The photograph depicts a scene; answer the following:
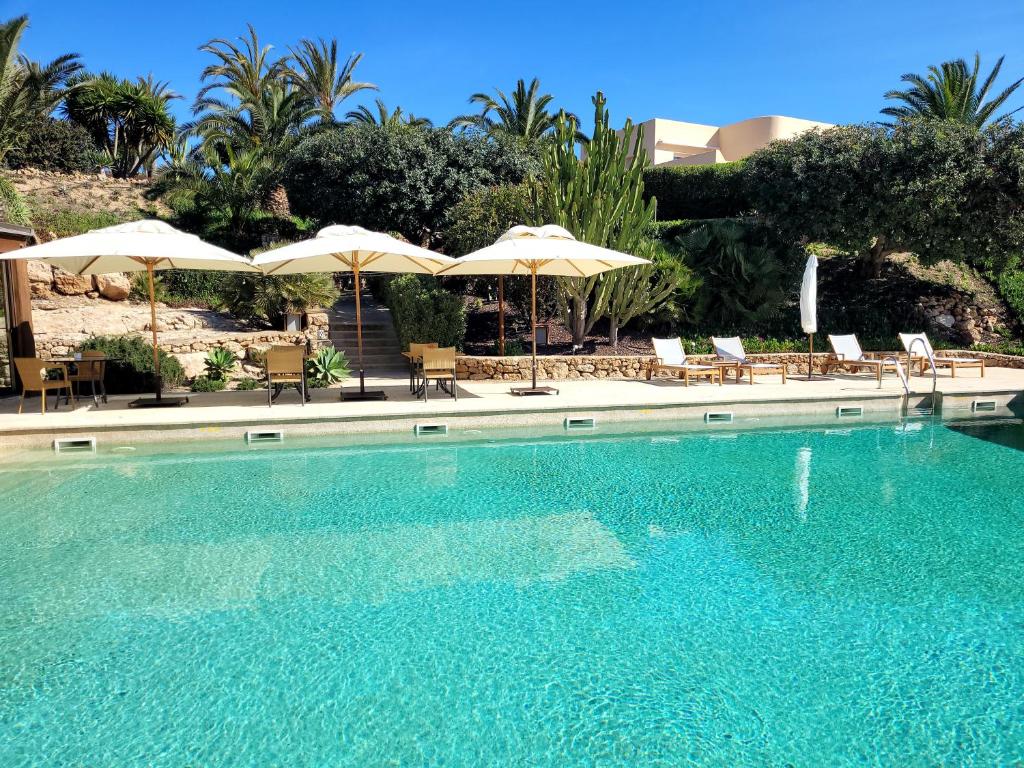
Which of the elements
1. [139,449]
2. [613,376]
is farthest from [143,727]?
[613,376]

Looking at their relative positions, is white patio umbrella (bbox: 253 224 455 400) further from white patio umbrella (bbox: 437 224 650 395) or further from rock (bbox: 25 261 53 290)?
rock (bbox: 25 261 53 290)

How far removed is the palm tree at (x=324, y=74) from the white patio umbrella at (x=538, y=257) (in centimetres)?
2162

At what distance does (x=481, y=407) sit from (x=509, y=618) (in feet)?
19.3

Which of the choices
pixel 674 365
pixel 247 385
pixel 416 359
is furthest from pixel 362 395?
pixel 674 365

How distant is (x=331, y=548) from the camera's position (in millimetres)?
5277

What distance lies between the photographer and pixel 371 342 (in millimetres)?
16281

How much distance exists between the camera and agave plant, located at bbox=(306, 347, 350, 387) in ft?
40.6

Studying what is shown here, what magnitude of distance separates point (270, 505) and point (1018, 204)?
17989 mm

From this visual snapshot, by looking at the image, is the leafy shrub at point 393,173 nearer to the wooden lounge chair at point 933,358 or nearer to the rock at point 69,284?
the rock at point 69,284

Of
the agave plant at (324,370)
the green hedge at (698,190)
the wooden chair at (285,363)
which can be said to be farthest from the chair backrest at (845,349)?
the wooden chair at (285,363)

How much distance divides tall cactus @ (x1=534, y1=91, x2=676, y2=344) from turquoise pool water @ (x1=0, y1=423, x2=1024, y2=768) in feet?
25.7

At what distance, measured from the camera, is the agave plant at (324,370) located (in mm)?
12383

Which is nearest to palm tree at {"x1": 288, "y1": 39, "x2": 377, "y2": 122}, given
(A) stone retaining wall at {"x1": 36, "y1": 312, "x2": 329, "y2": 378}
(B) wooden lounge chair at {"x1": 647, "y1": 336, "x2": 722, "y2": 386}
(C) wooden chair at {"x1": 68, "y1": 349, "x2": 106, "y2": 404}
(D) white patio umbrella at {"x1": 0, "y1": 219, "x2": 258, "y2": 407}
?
(A) stone retaining wall at {"x1": 36, "y1": 312, "x2": 329, "y2": 378}

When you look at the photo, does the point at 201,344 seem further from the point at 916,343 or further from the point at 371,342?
the point at 916,343
